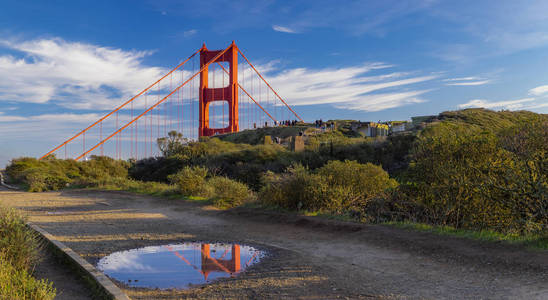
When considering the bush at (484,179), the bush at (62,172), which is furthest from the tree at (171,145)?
the bush at (484,179)

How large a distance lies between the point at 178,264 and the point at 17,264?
2021mm

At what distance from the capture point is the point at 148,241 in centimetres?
761

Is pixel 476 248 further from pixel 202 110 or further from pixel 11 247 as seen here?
pixel 202 110

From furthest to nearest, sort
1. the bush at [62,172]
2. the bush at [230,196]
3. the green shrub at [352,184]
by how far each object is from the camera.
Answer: the bush at [62,172] < the bush at [230,196] < the green shrub at [352,184]

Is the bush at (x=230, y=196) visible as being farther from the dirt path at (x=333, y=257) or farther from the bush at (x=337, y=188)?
the bush at (x=337, y=188)

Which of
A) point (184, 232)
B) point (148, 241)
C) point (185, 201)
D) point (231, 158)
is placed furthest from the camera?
point (231, 158)

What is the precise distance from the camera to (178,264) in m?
5.93

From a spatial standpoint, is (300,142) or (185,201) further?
(300,142)

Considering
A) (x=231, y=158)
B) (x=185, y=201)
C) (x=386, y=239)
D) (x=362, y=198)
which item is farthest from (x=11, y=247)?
(x=231, y=158)

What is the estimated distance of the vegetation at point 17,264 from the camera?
4008 mm

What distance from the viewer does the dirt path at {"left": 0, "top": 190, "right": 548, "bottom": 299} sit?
4.53 meters

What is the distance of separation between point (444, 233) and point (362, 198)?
10.1ft

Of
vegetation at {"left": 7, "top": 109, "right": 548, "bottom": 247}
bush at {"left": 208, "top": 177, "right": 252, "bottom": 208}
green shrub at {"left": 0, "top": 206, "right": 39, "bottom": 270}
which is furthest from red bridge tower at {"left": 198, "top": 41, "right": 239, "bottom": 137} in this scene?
green shrub at {"left": 0, "top": 206, "right": 39, "bottom": 270}

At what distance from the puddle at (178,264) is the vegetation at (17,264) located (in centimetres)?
90
